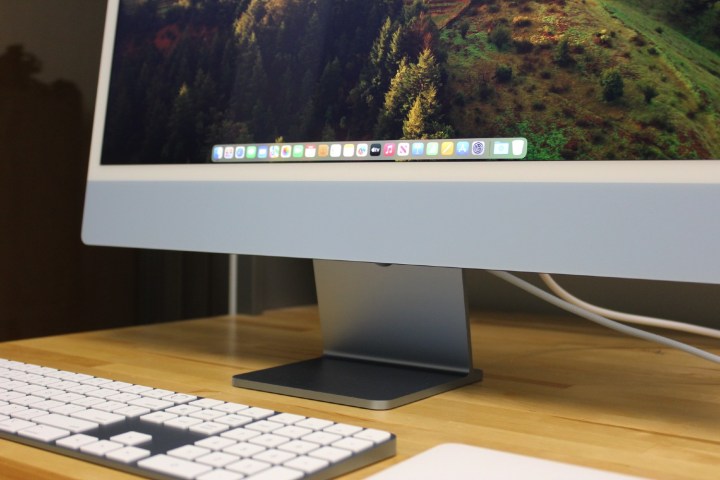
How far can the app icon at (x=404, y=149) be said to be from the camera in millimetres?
543

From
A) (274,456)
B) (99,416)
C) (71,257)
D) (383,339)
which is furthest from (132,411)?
(71,257)

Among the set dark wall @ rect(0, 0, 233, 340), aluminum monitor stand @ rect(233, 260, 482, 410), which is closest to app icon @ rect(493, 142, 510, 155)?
aluminum monitor stand @ rect(233, 260, 482, 410)

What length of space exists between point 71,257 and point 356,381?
2.03 feet

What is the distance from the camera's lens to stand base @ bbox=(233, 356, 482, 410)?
525mm

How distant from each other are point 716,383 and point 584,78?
0.94ft

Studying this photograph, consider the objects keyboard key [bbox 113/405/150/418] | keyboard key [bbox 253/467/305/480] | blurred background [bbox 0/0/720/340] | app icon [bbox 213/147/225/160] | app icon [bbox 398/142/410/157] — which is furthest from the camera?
blurred background [bbox 0/0/720/340]

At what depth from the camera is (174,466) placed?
0.35 metres

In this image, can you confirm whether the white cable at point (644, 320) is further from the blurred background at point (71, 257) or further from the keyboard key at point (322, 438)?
the keyboard key at point (322, 438)

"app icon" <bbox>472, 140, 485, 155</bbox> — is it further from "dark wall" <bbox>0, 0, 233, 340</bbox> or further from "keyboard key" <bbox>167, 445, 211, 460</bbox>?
"dark wall" <bbox>0, 0, 233, 340</bbox>

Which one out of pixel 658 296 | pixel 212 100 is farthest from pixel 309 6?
pixel 658 296

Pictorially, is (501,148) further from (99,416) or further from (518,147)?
(99,416)

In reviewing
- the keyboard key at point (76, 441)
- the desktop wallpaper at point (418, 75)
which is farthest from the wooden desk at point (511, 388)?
the desktop wallpaper at point (418, 75)

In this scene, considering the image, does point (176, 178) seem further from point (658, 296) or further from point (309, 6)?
point (658, 296)

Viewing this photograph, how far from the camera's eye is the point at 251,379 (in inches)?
22.7
